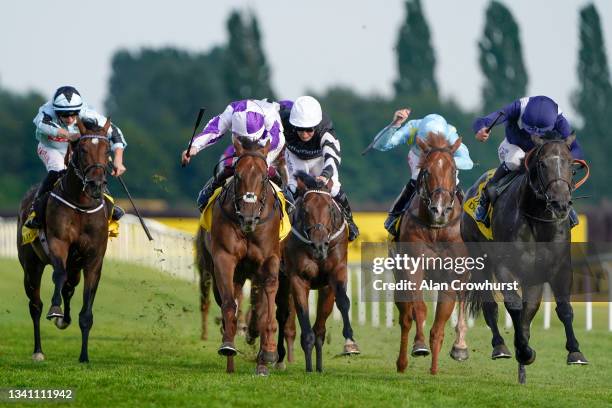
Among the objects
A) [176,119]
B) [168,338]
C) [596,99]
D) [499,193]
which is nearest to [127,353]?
[168,338]

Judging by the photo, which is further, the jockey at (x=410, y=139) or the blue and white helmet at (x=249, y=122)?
the jockey at (x=410, y=139)

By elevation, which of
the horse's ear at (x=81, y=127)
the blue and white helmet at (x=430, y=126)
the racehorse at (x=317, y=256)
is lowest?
the racehorse at (x=317, y=256)

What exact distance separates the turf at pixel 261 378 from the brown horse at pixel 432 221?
410 mm

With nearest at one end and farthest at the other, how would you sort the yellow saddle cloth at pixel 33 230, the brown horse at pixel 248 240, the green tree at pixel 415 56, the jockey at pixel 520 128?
the brown horse at pixel 248 240, the jockey at pixel 520 128, the yellow saddle cloth at pixel 33 230, the green tree at pixel 415 56

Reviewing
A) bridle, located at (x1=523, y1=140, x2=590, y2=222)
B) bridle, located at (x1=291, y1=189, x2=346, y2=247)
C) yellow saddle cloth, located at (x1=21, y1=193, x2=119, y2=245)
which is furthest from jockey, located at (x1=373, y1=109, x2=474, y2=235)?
yellow saddle cloth, located at (x1=21, y1=193, x2=119, y2=245)

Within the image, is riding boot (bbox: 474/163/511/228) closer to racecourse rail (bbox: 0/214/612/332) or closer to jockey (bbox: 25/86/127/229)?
jockey (bbox: 25/86/127/229)

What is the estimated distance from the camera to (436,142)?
12.7m

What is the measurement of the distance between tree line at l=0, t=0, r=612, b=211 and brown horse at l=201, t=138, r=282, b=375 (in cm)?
4370

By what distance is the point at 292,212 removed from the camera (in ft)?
44.4

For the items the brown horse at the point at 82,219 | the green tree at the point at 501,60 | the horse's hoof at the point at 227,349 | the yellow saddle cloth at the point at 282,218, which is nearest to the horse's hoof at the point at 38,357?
the brown horse at the point at 82,219

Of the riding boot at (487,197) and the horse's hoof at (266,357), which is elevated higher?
the riding boot at (487,197)

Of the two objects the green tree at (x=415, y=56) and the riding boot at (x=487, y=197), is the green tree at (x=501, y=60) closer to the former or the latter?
the green tree at (x=415, y=56)

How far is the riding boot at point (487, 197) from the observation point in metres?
13.0

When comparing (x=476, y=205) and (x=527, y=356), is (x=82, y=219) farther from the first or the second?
(x=527, y=356)
